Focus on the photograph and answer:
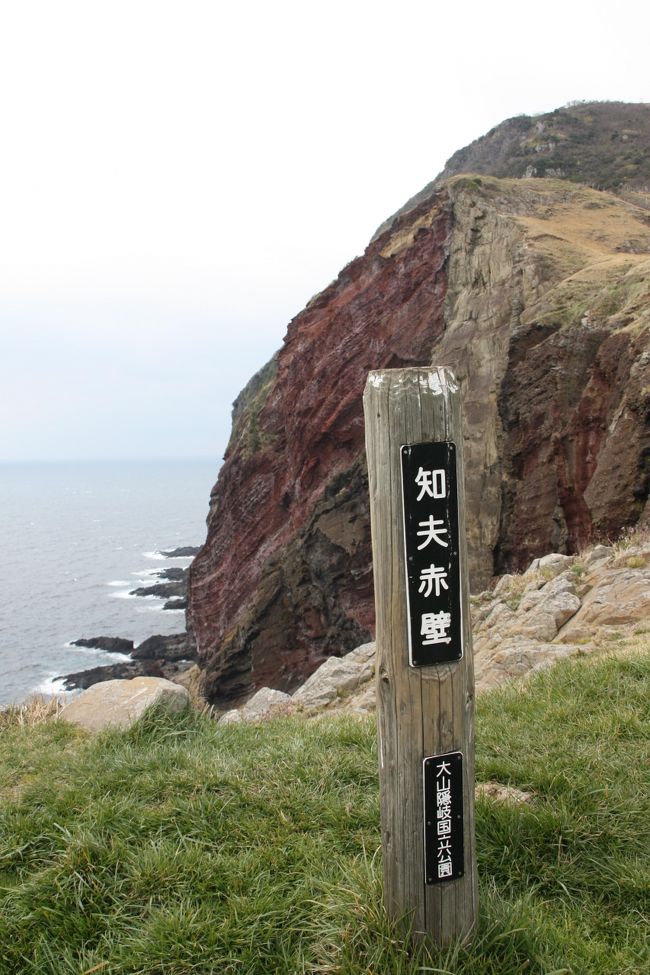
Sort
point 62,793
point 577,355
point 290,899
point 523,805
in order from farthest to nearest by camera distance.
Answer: point 577,355 → point 62,793 → point 523,805 → point 290,899

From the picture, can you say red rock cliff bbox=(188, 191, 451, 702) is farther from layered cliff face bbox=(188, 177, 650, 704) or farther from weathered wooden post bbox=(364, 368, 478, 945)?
weathered wooden post bbox=(364, 368, 478, 945)

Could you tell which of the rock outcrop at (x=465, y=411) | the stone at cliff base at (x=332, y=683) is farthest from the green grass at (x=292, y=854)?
the rock outcrop at (x=465, y=411)

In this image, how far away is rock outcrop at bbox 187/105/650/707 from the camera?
16.1 metres

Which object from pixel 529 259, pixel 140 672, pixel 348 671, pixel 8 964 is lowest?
pixel 140 672

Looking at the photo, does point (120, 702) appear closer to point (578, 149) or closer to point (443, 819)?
point (443, 819)

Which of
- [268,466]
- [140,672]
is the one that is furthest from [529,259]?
[140,672]

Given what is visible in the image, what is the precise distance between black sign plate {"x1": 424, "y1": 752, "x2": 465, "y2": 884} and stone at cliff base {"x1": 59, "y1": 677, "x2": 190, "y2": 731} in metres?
3.44

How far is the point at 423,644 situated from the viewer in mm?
2773

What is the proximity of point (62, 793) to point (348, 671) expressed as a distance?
7.30 m

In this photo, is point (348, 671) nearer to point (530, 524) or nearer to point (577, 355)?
point (530, 524)

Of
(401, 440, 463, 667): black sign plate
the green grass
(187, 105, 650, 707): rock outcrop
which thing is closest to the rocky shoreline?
(187, 105, 650, 707): rock outcrop

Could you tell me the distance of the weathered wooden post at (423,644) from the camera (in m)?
2.77

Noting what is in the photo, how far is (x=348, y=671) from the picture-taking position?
11195 millimetres

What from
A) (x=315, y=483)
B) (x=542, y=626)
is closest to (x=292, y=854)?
(x=542, y=626)
